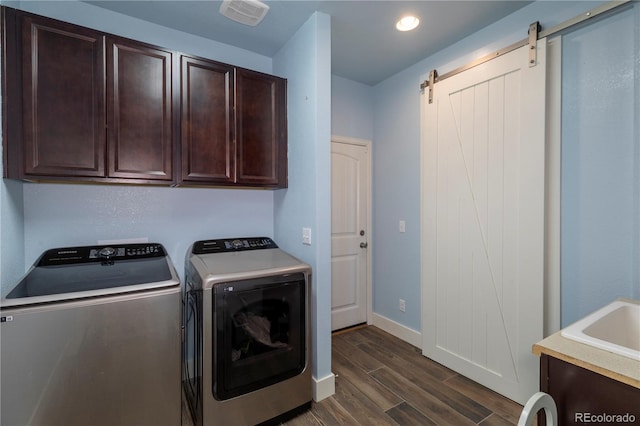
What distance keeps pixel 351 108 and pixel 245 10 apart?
1.51 m

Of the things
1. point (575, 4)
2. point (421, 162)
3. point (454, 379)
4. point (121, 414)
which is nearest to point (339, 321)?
point (454, 379)

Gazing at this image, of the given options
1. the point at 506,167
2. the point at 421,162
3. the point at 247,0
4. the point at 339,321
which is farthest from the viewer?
the point at 339,321

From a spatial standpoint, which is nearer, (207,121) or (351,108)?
(207,121)

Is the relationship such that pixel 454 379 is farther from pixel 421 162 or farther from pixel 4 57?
pixel 4 57

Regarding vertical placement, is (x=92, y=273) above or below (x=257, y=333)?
above

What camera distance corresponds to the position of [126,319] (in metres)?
1.32

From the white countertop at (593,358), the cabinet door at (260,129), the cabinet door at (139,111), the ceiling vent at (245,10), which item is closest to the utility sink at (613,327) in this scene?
the white countertop at (593,358)

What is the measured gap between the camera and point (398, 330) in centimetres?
296

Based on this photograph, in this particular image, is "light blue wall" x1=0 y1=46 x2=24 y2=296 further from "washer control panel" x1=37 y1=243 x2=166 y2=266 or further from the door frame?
the door frame

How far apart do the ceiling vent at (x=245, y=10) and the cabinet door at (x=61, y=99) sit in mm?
788

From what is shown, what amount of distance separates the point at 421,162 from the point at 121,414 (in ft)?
8.90

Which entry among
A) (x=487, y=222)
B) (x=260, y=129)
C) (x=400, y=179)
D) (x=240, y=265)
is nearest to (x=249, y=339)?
(x=240, y=265)

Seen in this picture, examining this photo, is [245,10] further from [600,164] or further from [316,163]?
[600,164]

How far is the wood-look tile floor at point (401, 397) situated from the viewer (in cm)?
179
